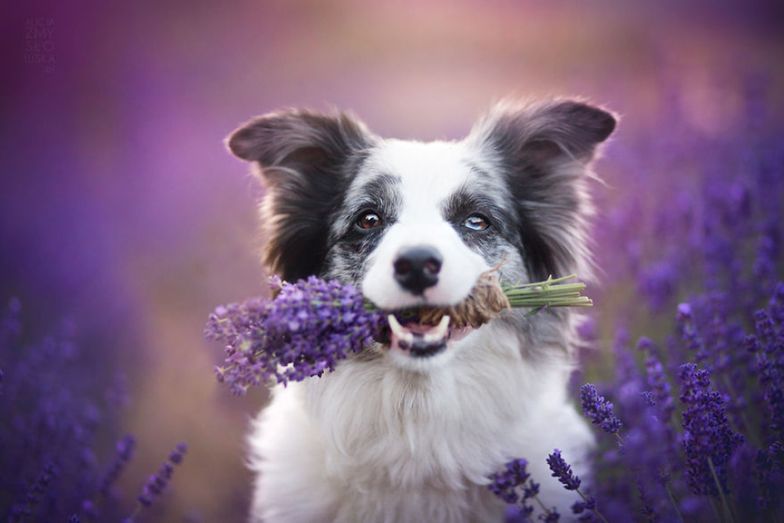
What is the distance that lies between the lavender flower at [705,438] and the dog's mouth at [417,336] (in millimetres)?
852

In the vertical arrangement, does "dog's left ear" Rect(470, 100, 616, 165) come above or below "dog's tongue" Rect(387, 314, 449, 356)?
above

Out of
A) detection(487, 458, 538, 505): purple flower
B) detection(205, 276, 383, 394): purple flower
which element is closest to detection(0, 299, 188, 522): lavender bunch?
detection(205, 276, 383, 394): purple flower

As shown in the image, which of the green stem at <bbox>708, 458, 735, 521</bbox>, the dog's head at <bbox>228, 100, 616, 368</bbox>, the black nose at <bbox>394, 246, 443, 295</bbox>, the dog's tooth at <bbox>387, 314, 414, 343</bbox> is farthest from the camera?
the dog's head at <bbox>228, 100, 616, 368</bbox>

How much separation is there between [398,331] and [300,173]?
1227 mm

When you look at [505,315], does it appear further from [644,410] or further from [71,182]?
[71,182]

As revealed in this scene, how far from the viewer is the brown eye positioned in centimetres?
297

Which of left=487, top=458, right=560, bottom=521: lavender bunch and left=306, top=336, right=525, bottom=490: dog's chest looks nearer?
left=487, top=458, right=560, bottom=521: lavender bunch

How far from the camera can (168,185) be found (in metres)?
6.76

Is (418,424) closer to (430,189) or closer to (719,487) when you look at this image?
(430,189)

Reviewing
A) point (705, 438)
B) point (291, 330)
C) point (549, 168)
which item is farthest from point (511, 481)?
point (549, 168)

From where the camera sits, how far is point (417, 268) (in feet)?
7.59

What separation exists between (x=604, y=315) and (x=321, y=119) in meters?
2.44

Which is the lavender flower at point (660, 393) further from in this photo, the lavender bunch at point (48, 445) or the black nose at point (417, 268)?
the lavender bunch at point (48, 445)

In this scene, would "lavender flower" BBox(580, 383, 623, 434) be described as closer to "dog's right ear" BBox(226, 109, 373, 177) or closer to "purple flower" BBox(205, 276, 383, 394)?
"purple flower" BBox(205, 276, 383, 394)
